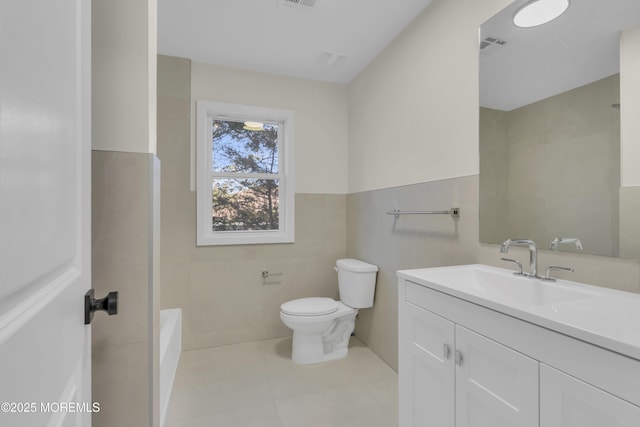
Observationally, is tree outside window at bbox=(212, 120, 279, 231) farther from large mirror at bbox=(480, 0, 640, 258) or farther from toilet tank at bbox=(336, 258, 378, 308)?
large mirror at bbox=(480, 0, 640, 258)

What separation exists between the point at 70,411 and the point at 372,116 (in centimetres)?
249

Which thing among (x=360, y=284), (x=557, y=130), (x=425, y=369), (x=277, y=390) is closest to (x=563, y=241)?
(x=557, y=130)

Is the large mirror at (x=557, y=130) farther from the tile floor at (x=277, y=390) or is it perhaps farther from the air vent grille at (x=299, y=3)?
the tile floor at (x=277, y=390)

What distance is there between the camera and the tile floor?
66.6 inches

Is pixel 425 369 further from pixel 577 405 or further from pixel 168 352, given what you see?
pixel 168 352

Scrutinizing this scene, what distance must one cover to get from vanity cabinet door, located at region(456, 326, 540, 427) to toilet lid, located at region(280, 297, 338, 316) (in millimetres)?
1292

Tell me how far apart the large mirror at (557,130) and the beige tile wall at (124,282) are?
151 centimetres

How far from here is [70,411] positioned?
56cm

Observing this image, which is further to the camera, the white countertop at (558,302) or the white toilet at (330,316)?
the white toilet at (330,316)

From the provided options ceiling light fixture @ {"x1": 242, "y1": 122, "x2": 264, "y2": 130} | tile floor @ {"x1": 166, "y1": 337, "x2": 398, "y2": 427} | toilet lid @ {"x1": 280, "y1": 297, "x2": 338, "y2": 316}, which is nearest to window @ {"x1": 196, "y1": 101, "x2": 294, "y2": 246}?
ceiling light fixture @ {"x1": 242, "y1": 122, "x2": 264, "y2": 130}

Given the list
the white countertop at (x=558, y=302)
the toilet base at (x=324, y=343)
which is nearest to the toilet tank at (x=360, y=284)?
the toilet base at (x=324, y=343)

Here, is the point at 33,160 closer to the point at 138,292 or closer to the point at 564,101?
the point at 138,292

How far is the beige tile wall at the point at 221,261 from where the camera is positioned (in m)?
2.45

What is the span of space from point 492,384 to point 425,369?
32cm
